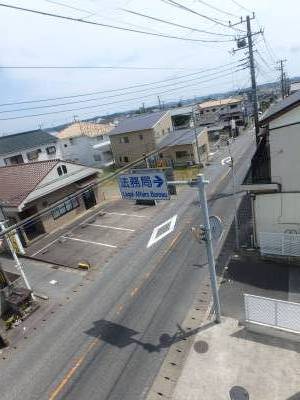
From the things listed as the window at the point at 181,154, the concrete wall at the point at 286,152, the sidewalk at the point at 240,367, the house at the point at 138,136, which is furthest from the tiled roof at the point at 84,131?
the sidewalk at the point at 240,367

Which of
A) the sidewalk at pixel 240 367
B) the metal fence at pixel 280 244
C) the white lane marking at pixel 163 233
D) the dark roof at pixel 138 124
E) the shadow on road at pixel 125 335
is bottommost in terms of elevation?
the white lane marking at pixel 163 233

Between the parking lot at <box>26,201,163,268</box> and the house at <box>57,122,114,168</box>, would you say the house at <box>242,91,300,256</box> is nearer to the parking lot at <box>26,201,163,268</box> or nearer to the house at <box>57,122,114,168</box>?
the parking lot at <box>26,201,163,268</box>

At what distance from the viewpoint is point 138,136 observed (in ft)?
152

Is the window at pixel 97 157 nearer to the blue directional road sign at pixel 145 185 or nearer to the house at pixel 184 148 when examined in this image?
the house at pixel 184 148

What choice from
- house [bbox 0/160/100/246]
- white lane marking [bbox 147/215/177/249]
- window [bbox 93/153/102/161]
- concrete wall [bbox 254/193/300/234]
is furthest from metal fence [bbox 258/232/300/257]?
window [bbox 93/153/102/161]

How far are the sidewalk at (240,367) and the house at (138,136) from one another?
1399 inches

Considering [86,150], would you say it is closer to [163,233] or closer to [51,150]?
[51,150]

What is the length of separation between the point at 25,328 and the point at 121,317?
4937 millimetres

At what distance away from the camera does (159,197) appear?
35.5 ft

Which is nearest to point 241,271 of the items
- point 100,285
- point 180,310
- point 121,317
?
point 180,310

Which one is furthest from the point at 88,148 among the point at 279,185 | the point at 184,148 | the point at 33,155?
the point at 279,185

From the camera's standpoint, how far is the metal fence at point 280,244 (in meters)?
15.9

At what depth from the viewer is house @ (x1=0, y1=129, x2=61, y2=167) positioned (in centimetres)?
4566

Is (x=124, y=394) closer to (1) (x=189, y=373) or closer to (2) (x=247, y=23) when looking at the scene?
(1) (x=189, y=373)
